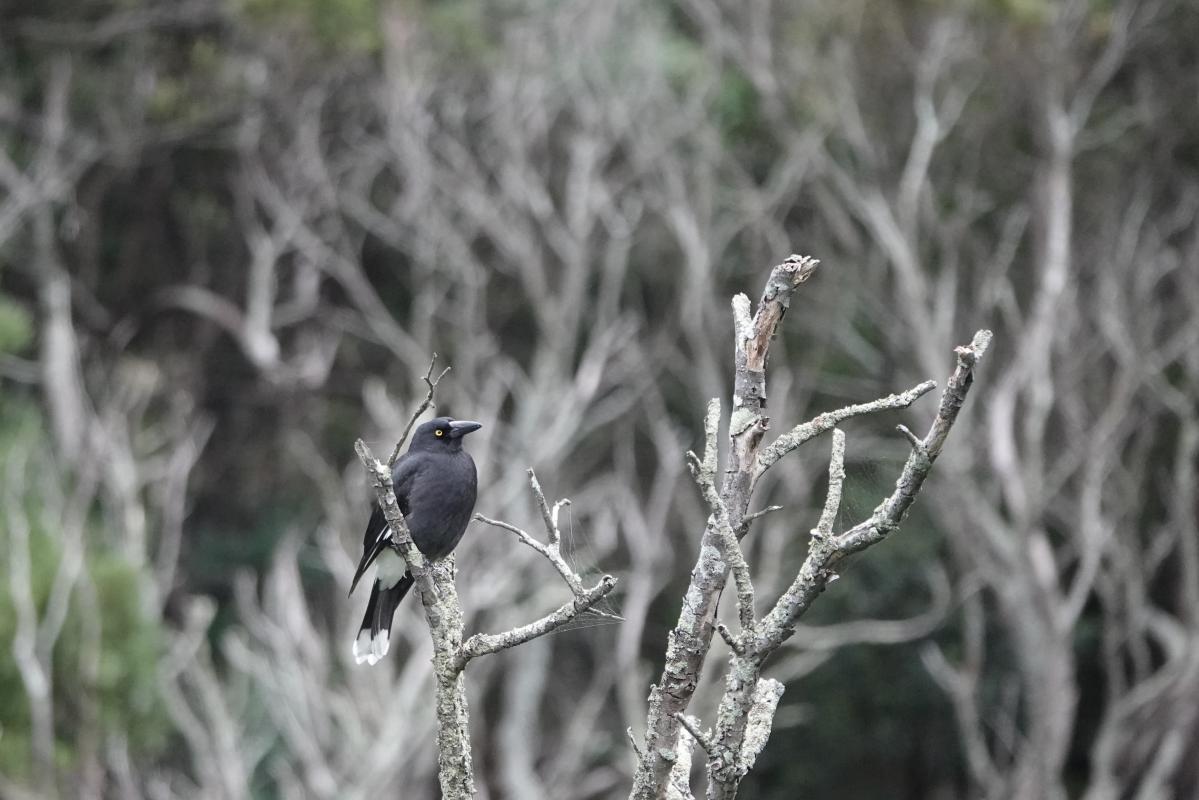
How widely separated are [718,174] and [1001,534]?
498 centimetres

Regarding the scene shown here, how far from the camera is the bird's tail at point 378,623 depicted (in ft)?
16.9

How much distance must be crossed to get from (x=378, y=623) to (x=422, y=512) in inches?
19.1

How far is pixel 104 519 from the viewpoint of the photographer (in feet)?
51.4

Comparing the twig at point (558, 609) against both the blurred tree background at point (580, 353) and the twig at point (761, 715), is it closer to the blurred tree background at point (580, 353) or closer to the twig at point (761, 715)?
the twig at point (761, 715)

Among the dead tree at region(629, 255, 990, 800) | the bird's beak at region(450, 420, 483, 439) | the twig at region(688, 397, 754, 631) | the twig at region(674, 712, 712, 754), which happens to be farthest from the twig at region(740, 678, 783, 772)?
the bird's beak at region(450, 420, 483, 439)

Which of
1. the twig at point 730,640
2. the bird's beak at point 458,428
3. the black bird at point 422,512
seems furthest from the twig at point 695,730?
the bird's beak at point 458,428

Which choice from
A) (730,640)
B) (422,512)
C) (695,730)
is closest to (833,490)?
(730,640)

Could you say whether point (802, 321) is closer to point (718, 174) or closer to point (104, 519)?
point (718, 174)

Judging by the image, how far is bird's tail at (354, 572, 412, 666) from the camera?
5.15 m

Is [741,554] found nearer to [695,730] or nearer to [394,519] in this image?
[695,730]

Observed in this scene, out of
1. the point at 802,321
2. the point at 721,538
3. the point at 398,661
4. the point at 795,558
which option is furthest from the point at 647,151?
the point at 721,538

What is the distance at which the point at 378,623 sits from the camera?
5293mm

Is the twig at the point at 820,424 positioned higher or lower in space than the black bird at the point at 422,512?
lower

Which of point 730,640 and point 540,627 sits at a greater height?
point 540,627
